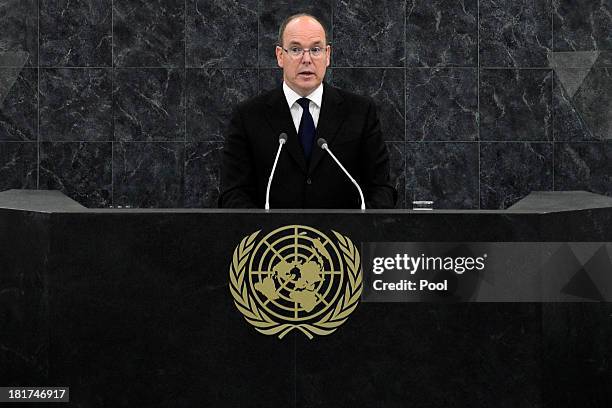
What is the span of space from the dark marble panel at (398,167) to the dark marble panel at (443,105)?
0.33 ft

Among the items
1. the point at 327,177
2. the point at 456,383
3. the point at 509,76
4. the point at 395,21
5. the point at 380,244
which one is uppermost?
the point at 395,21

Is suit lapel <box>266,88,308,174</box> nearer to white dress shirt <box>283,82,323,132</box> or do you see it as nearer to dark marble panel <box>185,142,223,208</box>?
white dress shirt <box>283,82,323,132</box>

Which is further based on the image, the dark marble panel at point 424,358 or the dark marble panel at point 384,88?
the dark marble panel at point 384,88

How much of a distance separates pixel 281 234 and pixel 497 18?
344cm

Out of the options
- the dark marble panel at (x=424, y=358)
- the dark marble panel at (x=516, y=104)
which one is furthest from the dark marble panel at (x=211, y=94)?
the dark marble panel at (x=424, y=358)

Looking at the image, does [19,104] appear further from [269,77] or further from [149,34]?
[269,77]

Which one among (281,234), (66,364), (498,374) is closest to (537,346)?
(498,374)

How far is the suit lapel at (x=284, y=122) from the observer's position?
3318 mm

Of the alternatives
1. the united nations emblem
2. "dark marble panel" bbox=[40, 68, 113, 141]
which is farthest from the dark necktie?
"dark marble panel" bbox=[40, 68, 113, 141]

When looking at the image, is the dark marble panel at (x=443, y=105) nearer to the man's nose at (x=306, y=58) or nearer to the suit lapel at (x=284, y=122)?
the suit lapel at (x=284, y=122)

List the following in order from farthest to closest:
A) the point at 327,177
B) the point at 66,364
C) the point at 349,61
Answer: the point at 349,61 < the point at 327,177 < the point at 66,364

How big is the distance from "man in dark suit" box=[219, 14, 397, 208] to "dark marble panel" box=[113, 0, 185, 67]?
5.94 feet

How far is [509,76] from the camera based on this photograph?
5.25m

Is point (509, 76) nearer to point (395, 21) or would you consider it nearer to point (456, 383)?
point (395, 21)
